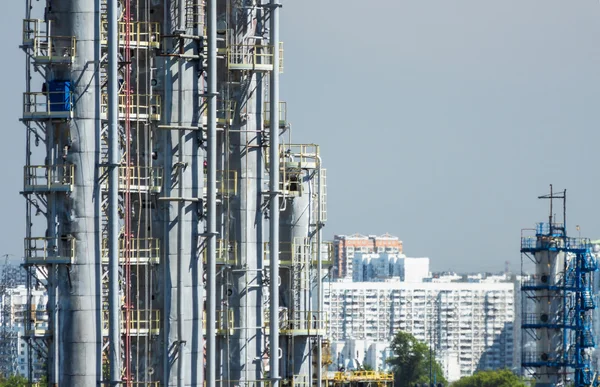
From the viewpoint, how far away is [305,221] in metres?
57.9

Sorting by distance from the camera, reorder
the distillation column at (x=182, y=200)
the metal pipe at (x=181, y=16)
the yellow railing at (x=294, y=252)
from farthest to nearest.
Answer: the yellow railing at (x=294, y=252) → the metal pipe at (x=181, y=16) → the distillation column at (x=182, y=200)

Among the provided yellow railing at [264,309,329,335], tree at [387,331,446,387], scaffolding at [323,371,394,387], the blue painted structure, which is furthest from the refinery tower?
tree at [387,331,446,387]

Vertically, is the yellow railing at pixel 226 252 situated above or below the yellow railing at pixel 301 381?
above

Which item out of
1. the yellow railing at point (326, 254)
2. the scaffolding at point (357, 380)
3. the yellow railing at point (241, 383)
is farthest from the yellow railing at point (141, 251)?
the scaffolding at point (357, 380)

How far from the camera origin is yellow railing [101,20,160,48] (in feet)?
143

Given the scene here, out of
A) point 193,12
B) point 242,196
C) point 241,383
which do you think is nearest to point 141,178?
point 193,12

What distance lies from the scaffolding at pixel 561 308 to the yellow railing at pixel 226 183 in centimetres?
3927

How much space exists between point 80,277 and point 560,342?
49941 millimetres

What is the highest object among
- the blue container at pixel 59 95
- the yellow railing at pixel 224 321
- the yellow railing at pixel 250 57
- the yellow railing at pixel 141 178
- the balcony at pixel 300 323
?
the yellow railing at pixel 250 57

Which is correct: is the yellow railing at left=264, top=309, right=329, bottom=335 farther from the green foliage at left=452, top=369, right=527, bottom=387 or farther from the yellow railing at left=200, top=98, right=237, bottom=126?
the green foliage at left=452, top=369, right=527, bottom=387

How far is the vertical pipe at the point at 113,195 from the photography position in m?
39.3

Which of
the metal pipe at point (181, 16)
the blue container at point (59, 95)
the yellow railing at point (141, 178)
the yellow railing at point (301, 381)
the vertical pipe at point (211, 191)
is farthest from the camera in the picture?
the yellow railing at point (301, 381)

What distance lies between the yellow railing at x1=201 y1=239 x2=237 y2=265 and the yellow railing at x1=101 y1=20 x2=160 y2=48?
634cm

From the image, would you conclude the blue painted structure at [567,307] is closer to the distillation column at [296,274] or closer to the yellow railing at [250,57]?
the distillation column at [296,274]
